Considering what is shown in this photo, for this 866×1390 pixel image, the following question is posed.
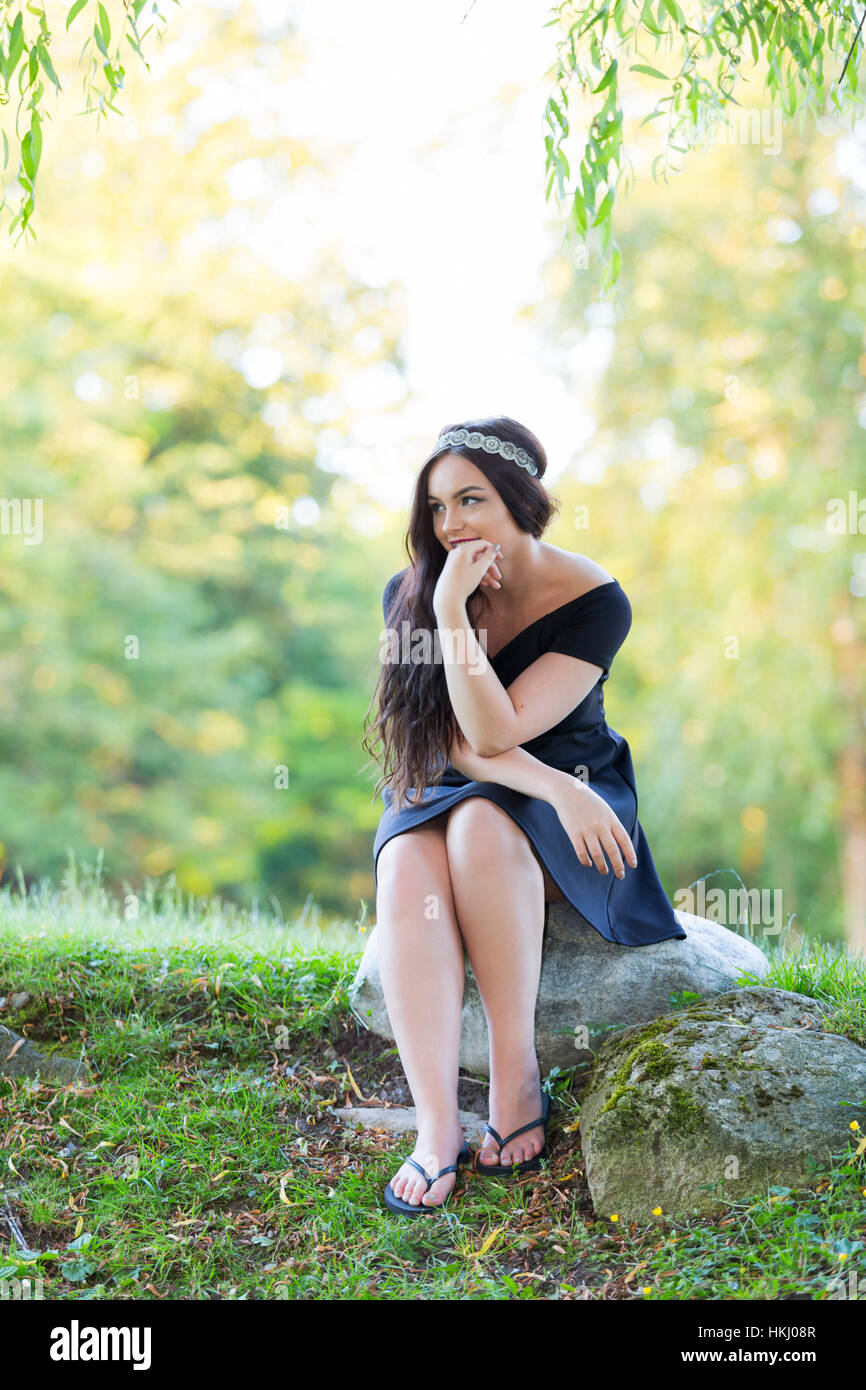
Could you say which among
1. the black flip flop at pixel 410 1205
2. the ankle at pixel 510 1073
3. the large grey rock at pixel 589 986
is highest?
the large grey rock at pixel 589 986

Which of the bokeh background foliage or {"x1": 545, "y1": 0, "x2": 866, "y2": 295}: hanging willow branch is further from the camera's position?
the bokeh background foliage

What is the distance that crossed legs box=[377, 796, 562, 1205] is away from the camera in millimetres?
2623

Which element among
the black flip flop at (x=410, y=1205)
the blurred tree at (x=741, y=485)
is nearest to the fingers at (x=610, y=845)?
the black flip flop at (x=410, y=1205)

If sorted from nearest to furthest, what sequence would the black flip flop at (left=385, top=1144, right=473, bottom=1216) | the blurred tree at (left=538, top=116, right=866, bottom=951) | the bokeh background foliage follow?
the black flip flop at (left=385, top=1144, right=473, bottom=1216) → the blurred tree at (left=538, top=116, right=866, bottom=951) → the bokeh background foliage

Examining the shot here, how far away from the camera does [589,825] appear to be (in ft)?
8.89

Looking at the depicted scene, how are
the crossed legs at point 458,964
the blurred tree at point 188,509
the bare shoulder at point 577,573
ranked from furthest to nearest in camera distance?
1. the blurred tree at point 188,509
2. the bare shoulder at point 577,573
3. the crossed legs at point 458,964

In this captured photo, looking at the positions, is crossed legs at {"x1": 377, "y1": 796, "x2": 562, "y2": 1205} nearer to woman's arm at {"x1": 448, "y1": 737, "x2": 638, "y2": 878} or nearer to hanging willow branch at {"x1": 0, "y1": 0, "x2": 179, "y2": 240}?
woman's arm at {"x1": 448, "y1": 737, "x2": 638, "y2": 878}

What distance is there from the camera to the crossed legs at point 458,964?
2.62 m

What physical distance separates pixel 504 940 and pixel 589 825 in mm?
346

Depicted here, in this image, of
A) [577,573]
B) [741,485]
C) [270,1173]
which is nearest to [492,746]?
[577,573]

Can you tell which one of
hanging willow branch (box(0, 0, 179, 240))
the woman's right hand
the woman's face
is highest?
hanging willow branch (box(0, 0, 179, 240))

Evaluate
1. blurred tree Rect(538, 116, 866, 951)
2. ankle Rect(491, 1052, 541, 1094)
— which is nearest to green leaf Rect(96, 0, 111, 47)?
ankle Rect(491, 1052, 541, 1094)

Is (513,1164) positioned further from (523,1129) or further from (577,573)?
(577,573)

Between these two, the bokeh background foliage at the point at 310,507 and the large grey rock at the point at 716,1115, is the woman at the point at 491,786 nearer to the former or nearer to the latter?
the large grey rock at the point at 716,1115
